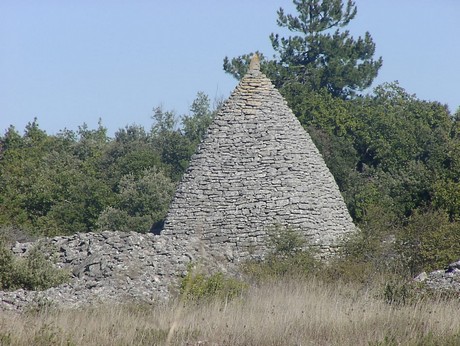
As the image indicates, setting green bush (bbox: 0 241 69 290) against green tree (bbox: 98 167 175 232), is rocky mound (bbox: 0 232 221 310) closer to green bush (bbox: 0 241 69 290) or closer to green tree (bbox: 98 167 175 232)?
green bush (bbox: 0 241 69 290)

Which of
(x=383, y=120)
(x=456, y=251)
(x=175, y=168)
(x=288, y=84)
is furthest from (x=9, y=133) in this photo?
(x=456, y=251)

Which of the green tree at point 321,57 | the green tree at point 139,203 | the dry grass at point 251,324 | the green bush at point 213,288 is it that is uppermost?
the green tree at point 321,57

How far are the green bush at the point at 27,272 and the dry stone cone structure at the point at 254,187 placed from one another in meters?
5.82

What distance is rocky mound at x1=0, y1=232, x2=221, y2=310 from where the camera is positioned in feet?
56.4

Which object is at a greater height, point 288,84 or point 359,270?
point 288,84

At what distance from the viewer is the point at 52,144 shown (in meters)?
51.7

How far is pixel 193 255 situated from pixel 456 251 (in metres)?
5.43

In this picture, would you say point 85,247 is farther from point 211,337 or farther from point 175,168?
point 175,168

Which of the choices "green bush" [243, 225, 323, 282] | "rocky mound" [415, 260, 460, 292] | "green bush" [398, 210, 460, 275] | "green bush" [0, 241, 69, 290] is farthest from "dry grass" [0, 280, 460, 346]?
"green bush" [398, 210, 460, 275]

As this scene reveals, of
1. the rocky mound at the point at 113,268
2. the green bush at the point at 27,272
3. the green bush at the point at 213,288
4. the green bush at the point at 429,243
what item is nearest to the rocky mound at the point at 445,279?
the green bush at the point at 213,288

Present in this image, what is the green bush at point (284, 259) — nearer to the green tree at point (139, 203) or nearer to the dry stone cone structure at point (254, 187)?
the dry stone cone structure at point (254, 187)

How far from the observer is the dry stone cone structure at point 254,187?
2506cm

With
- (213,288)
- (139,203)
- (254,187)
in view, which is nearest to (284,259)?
(254,187)

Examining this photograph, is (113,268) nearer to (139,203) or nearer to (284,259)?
(284,259)
